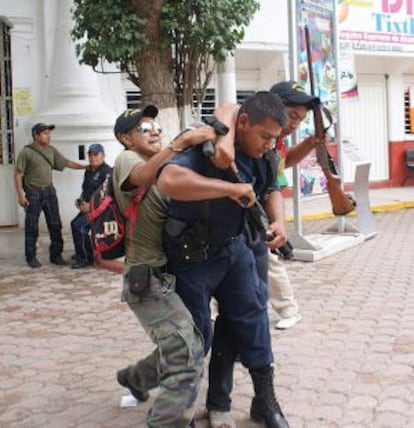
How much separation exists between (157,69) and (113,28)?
2.07 ft

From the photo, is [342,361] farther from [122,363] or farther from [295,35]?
[295,35]

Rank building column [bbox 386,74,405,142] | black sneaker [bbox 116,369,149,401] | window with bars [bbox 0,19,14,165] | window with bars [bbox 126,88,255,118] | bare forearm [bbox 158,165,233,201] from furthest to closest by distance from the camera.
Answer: building column [bbox 386,74,405,142]
window with bars [bbox 126,88,255,118]
window with bars [bbox 0,19,14,165]
black sneaker [bbox 116,369,149,401]
bare forearm [bbox 158,165,233,201]

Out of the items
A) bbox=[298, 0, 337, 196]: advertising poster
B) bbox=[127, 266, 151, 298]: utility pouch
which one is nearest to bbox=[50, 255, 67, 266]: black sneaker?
bbox=[298, 0, 337, 196]: advertising poster

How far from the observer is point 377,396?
372 cm

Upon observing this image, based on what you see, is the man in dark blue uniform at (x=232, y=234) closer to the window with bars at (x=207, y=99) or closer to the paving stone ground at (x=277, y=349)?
the paving stone ground at (x=277, y=349)

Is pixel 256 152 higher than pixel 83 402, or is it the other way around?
pixel 256 152

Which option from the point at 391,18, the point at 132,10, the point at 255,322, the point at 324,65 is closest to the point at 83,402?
the point at 255,322

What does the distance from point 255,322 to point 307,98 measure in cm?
136

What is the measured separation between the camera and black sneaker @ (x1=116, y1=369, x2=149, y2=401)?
3.54m

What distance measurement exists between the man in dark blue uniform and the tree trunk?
13.5ft

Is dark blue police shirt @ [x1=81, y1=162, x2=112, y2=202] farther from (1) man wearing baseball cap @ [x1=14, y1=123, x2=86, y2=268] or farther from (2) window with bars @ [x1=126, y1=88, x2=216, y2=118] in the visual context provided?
(2) window with bars @ [x1=126, y1=88, x2=216, y2=118]

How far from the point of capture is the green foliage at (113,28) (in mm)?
6762

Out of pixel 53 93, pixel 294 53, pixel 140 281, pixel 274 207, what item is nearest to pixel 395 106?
pixel 294 53

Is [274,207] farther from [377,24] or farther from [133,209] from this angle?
[377,24]
